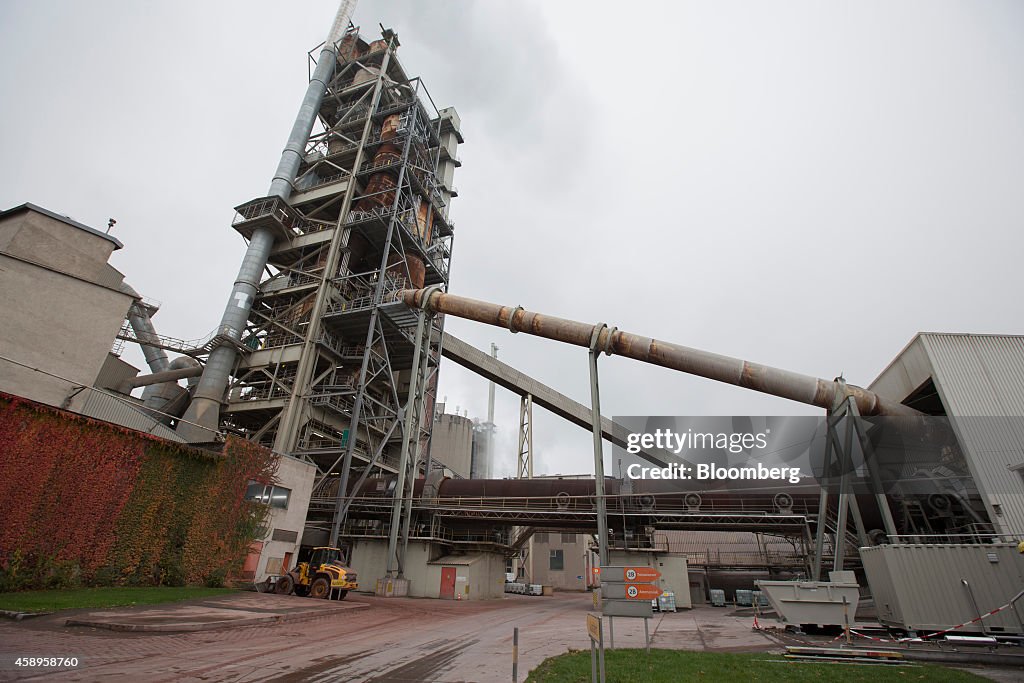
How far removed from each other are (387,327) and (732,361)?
22184 millimetres

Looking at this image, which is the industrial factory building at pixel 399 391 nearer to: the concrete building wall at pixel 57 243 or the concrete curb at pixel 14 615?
the concrete building wall at pixel 57 243

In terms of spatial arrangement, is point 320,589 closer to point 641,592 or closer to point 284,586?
point 284,586

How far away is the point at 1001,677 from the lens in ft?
25.0

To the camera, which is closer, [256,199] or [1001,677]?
[1001,677]

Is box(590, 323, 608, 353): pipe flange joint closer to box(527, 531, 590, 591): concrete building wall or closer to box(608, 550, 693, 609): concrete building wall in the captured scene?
box(608, 550, 693, 609): concrete building wall

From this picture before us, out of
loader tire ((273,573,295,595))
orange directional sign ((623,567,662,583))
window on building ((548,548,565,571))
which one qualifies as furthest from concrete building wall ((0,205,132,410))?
window on building ((548,548,565,571))

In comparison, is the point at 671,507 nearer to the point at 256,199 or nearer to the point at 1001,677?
the point at 1001,677

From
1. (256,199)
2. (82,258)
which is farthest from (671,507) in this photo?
(256,199)

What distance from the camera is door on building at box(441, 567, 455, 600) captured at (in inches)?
945

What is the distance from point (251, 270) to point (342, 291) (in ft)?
21.3

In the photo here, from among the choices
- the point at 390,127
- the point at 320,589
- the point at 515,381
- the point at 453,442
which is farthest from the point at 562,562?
the point at 390,127

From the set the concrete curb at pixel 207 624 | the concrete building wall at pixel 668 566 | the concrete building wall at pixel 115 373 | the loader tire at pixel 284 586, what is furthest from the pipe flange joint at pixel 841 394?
the concrete building wall at pixel 115 373

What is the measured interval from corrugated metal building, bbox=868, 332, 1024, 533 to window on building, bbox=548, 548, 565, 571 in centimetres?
3484

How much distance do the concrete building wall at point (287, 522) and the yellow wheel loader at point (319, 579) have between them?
5.26 feet
